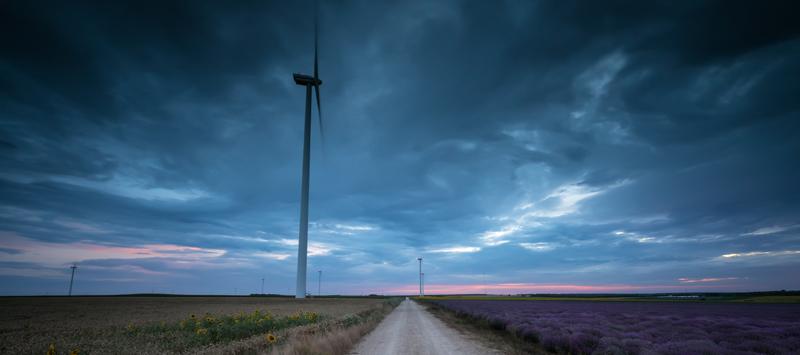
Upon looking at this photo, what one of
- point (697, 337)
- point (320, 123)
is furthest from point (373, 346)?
point (320, 123)

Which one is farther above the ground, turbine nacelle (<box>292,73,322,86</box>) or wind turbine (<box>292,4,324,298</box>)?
turbine nacelle (<box>292,73,322,86</box>)

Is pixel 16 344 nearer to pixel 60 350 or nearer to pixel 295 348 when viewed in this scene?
pixel 60 350

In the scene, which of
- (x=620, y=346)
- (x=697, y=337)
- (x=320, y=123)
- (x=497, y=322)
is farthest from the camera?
(x=320, y=123)

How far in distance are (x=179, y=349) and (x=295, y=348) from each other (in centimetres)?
560

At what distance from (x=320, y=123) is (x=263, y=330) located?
163ft

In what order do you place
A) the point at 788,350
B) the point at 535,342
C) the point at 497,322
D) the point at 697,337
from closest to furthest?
the point at 788,350 → the point at 697,337 → the point at 535,342 → the point at 497,322

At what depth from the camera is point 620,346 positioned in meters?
14.7

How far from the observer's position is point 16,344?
18.0m

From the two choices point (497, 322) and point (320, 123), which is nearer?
point (497, 322)

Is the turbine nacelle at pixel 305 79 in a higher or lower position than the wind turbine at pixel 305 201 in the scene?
higher

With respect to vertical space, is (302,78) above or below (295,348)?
above

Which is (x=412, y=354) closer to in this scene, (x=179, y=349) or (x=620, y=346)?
(x=620, y=346)

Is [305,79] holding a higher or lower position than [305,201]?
higher

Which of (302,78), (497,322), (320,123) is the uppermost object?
(302,78)
